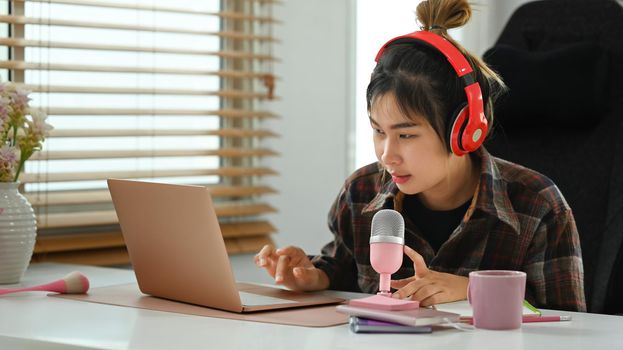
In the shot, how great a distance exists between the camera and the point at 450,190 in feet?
5.76

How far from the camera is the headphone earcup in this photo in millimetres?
1543

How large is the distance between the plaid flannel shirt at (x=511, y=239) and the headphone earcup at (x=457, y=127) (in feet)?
0.44

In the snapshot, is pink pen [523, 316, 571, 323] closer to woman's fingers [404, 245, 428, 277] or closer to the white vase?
woman's fingers [404, 245, 428, 277]

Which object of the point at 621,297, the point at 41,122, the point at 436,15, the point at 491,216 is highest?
the point at 436,15

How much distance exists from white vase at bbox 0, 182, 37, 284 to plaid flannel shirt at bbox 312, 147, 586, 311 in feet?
1.77

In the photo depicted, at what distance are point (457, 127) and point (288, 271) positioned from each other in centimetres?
37

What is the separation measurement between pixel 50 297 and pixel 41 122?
0.39m

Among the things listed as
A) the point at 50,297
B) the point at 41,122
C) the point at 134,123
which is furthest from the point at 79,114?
the point at 50,297

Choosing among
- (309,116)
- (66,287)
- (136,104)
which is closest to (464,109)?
(66,287)

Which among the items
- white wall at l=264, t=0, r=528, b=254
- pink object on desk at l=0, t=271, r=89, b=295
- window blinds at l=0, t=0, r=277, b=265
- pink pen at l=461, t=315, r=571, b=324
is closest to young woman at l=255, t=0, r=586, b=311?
pink pen at l=461, t=315, r=571, b=324

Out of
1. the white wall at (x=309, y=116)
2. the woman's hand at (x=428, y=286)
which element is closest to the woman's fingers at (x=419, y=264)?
the woman's hand at (x=428, y=286)

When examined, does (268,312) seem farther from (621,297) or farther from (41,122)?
(621,297)

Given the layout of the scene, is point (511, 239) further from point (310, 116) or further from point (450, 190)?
point (310, 116)

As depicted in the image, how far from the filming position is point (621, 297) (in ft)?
6.34
